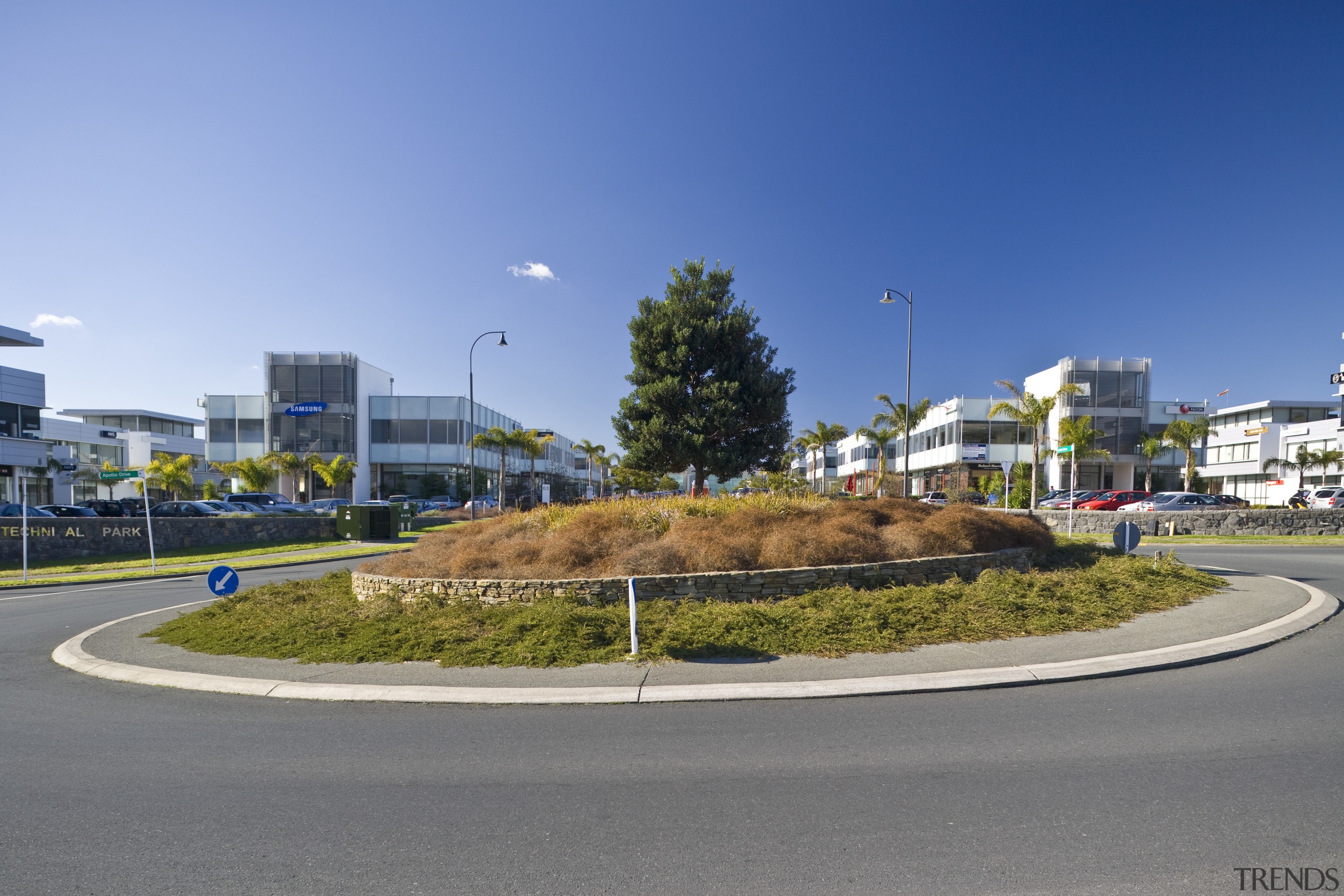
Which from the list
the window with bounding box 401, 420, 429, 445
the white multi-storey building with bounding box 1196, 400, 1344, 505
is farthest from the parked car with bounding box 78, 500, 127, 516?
the white multi-storey building with bounding box 1196, 400, 1344, 505

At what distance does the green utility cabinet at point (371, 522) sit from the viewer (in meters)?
27.5

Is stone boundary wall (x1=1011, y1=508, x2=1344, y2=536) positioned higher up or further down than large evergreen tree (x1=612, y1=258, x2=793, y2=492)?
further down

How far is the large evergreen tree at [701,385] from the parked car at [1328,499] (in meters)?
36.0

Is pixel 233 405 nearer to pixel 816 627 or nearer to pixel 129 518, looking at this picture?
pixel 129 518

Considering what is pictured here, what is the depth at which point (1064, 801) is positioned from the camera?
4039mm

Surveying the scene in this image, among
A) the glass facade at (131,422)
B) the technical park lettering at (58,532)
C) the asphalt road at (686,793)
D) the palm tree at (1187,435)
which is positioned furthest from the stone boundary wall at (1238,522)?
the glass facade at (131,422)

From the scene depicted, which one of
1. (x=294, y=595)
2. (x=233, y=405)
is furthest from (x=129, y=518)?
(x=233, y=405)

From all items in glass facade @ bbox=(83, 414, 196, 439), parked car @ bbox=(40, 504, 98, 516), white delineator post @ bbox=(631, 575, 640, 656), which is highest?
glass facade @ bbox=(83, 414, 196, 439)

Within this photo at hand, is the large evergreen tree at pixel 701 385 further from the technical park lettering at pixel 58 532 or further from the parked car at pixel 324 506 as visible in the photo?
the parked car at pixel 324 506

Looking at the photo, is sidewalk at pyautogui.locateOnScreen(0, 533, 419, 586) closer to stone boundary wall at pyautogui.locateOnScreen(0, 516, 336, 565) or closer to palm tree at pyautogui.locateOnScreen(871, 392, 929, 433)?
stone boundary wall at pyautogui.locateOnScreen(0, 516, 336, 565)

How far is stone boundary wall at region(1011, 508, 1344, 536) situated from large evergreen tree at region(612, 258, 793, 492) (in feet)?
43.6

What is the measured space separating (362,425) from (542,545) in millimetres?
51247

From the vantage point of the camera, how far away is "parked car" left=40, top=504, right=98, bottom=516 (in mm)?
28641

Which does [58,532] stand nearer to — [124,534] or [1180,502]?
[124,534]
